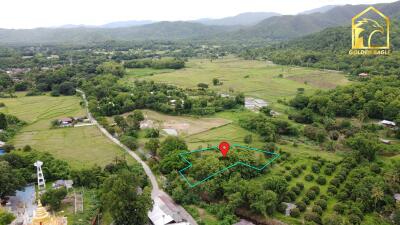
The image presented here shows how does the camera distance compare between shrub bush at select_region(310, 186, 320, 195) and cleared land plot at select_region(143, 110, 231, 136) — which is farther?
cleared land plot at select_region(143, 110, 231, 136)

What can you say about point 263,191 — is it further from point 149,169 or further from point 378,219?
point 149,169

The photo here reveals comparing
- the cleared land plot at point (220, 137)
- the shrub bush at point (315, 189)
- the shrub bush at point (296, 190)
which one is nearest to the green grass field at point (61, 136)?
the cleared land plot at point (220, 137)

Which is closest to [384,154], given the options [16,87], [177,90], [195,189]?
[195,189]

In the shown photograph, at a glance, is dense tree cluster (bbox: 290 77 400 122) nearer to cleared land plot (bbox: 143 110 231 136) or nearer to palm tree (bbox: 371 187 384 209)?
cleared land plot (bbox: 143 110 231 136)

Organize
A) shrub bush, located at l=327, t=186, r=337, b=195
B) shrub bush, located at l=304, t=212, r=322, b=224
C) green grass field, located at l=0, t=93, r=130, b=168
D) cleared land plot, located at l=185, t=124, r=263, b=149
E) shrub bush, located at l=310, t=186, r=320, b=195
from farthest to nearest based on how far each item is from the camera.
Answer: cleared land plot, located at l=185, t=124, r=263, b=149 < green grass field, located at l=0, t=93, r=130, b=168 < shrub bush, located at l=310, t=186, r=320, b=195 < shrub bush, located at l=327, t=186, r=337, b=195 < shrub bush, located at l=304, t=212, r=322, b=224

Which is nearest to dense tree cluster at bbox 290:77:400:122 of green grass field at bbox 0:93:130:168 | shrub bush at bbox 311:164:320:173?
shrub bush at bbox 311:164:320:173

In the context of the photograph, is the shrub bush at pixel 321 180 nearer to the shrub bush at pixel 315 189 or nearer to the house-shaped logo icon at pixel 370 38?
the shrub bush at pixel 315 189
